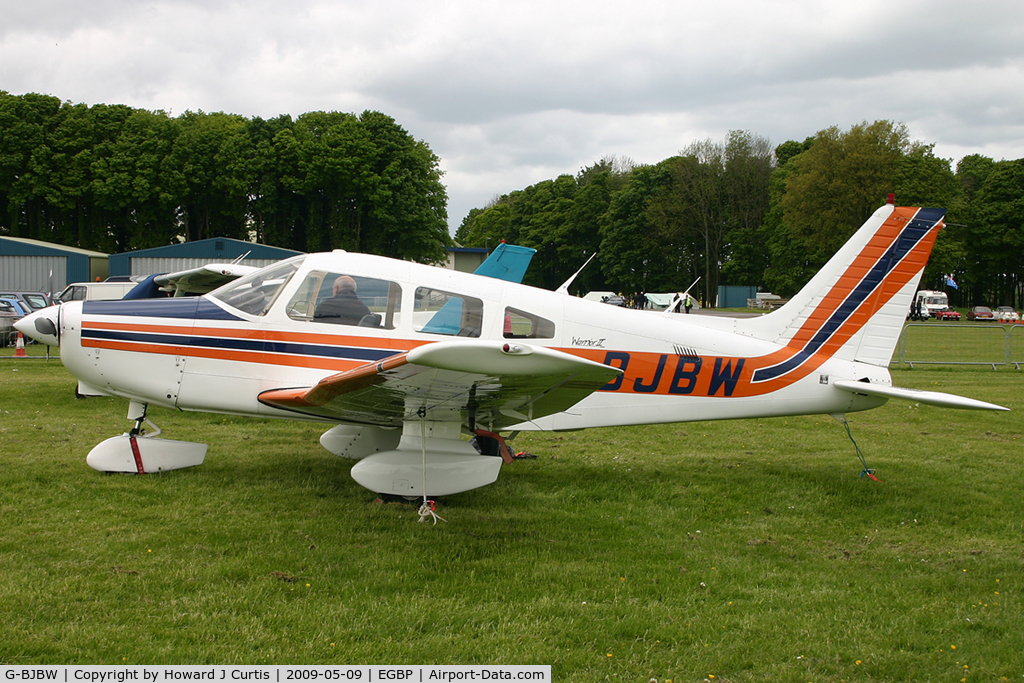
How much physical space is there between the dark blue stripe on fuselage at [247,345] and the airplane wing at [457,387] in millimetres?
369

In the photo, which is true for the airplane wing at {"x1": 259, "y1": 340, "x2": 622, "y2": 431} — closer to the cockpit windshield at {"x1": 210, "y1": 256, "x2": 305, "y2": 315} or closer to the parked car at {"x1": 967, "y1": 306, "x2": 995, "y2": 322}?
the cockpit windshield at {"x1": 210, "y1": 256, "x2": 305, "y2": 315}

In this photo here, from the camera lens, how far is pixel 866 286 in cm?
682

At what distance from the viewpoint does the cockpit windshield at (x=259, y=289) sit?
241 inches

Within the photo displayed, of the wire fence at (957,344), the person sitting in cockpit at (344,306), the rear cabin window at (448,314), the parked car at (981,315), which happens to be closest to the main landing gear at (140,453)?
the person sitting in cockpit at (344,306)

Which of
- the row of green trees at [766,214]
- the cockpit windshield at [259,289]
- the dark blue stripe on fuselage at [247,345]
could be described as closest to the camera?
the dark blue stripe on fuselage at [247,345]

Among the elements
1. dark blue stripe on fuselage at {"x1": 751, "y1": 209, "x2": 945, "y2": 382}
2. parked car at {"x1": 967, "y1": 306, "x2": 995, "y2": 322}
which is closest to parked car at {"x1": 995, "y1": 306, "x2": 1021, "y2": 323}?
parked car at {"x1": 967, "y1": 306, "x2": 995, "y2": 322}

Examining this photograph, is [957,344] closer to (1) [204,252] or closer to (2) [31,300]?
(2) [31,300]

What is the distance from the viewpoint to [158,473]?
21.6ft

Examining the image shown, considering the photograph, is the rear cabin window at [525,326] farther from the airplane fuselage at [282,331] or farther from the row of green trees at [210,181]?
the row of green trees at [210,181]

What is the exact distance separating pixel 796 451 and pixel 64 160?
57953 mm

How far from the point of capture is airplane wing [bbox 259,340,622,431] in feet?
12.5

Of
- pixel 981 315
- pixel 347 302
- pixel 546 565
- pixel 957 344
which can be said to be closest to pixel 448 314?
pixel 347 302

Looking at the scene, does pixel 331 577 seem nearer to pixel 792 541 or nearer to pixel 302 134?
pixel 792 541

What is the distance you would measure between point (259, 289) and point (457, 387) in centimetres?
246
